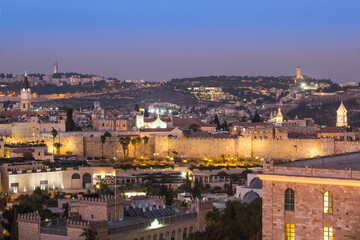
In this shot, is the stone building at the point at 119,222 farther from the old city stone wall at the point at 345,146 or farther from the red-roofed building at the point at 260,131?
the red-roofed building at the point at 260,131

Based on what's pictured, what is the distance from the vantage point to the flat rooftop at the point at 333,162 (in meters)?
13.7

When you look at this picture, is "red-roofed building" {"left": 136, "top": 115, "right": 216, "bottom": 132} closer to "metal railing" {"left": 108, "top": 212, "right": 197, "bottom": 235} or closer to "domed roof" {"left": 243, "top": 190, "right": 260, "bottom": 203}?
"domed roof" {"left": 243, "top": 190, "right": 260, "bottom": 203}

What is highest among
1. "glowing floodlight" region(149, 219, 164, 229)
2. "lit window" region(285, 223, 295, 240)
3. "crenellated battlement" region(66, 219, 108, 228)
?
"lit window" region(285, 223, 295, 240)

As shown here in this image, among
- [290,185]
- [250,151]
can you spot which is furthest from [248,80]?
[290,185]

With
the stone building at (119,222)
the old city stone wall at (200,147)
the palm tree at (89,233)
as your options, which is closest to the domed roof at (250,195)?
the stone building at (119,222)

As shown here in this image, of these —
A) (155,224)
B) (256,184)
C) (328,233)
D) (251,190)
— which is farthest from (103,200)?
(256,184)

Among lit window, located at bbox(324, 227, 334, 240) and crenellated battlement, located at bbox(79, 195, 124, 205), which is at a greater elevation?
lit window, located at bbox(324, 227, 334, 240)

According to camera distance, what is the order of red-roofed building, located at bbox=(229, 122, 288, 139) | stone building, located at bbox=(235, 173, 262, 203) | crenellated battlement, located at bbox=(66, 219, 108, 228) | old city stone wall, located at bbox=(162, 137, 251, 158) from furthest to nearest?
red-roofed building, located at bbox=(229, 122, 288, 139) < old city stone wall, located at bbox=(162, 137, 251, 158) < stone building, located at bbox=(235, 173, 262, 203) < crenellated battlement, located at bbox=(66, 219, 108, 228)

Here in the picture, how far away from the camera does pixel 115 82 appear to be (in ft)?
466

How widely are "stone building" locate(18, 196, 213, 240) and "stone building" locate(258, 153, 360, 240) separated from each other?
6089 millimetres

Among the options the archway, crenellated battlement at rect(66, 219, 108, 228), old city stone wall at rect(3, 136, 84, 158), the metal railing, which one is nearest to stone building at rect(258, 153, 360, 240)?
crenellated battlement at rect(66, 219, 108, 228)

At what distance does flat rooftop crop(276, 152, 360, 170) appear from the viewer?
13744 millimetres

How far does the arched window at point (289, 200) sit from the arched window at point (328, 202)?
56 cm

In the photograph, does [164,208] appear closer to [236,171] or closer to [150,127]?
[236,171]
